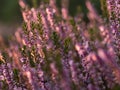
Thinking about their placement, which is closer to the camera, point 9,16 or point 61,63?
point 61,63

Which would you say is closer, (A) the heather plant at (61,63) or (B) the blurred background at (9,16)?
(A) the heather plant at (61,63)

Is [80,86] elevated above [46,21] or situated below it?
below

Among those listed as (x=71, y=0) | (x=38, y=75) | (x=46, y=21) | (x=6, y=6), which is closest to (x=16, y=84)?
(x=38, y=75)

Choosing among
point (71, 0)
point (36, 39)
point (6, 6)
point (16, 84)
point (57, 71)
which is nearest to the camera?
point (57, 71)

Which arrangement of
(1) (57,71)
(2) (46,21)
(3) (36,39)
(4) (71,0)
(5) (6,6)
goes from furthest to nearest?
(5) (6,6) → (4) (71,0) → (2) (46,21) → (3) (36,39) → (1) (57,71)

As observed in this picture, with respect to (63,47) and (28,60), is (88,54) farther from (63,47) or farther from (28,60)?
(28,60)

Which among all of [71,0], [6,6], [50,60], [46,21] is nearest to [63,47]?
[50,60]

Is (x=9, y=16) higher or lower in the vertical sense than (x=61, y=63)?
lower

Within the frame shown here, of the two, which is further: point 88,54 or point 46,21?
point 46,21

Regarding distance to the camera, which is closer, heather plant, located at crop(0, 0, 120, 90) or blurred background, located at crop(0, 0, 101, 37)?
heather plant, located at crop(0, 0, 120, 90)

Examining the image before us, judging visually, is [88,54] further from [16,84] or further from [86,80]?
[16,84]
